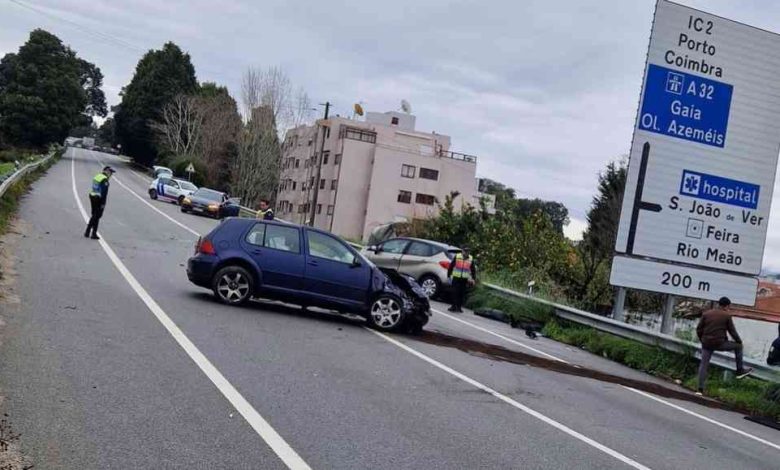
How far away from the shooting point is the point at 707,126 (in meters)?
18.0

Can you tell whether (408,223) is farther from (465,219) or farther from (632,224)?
(632,224)

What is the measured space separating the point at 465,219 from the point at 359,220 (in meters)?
42.9

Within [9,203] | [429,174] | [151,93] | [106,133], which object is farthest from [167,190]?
[106,133]

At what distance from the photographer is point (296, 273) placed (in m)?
13.5

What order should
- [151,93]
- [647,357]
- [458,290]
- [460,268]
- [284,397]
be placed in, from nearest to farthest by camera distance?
[284,397] → [647,357] → [460,268] → [458,290] → [151,93]

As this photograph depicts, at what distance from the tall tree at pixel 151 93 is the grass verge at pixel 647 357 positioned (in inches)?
2678

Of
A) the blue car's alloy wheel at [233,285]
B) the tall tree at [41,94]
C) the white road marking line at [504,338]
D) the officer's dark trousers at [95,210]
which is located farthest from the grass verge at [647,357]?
the tall tree at [41,94]

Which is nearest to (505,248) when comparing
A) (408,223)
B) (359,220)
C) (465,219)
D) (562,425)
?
(465,219)

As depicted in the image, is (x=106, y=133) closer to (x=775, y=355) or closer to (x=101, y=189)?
(x=101, y=189)

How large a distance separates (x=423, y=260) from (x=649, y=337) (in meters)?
7.10

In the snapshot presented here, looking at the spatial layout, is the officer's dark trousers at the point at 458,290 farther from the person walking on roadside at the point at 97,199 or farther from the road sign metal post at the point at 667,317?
the person walking on roadside at the point at 97,199

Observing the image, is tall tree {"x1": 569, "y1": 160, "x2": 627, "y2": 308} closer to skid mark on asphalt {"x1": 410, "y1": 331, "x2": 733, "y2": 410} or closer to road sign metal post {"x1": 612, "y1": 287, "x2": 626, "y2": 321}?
road sign metal post {"x1": 612, "y1": 287, "x2": 626, "y2": 321}

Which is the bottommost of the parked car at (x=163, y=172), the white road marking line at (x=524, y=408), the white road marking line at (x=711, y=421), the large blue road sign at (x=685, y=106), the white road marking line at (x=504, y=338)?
the white road marking line at (x=504, y=338)

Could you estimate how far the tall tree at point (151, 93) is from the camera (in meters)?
84.6
